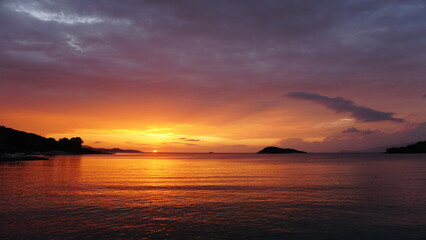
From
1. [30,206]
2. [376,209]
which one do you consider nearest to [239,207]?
[376,209]

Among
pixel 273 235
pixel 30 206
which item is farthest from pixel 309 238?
pixel 30 206

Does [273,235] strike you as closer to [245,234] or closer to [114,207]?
[245,234]

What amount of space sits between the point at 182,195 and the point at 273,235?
74.6ft

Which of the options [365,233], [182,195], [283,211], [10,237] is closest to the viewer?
[10,237]

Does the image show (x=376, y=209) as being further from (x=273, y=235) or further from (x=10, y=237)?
(x=10, y=237)

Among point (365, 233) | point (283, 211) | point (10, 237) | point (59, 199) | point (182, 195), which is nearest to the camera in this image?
point (10, 237)

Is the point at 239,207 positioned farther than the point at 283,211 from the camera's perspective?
Yes

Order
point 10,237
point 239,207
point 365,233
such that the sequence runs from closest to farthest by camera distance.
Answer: point 10,237 < point 365,233 < point 239,207

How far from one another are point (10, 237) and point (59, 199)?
57.8ft

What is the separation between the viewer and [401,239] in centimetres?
2308

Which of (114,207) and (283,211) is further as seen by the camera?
(114,207)

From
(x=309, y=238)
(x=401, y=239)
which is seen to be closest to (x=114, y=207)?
(x=309, y=238)

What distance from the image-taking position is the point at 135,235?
23734mm

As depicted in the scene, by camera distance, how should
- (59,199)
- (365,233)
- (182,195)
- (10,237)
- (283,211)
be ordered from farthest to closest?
(182,195) < (59,199) < (283,211) < (365,233) < (10,237)
